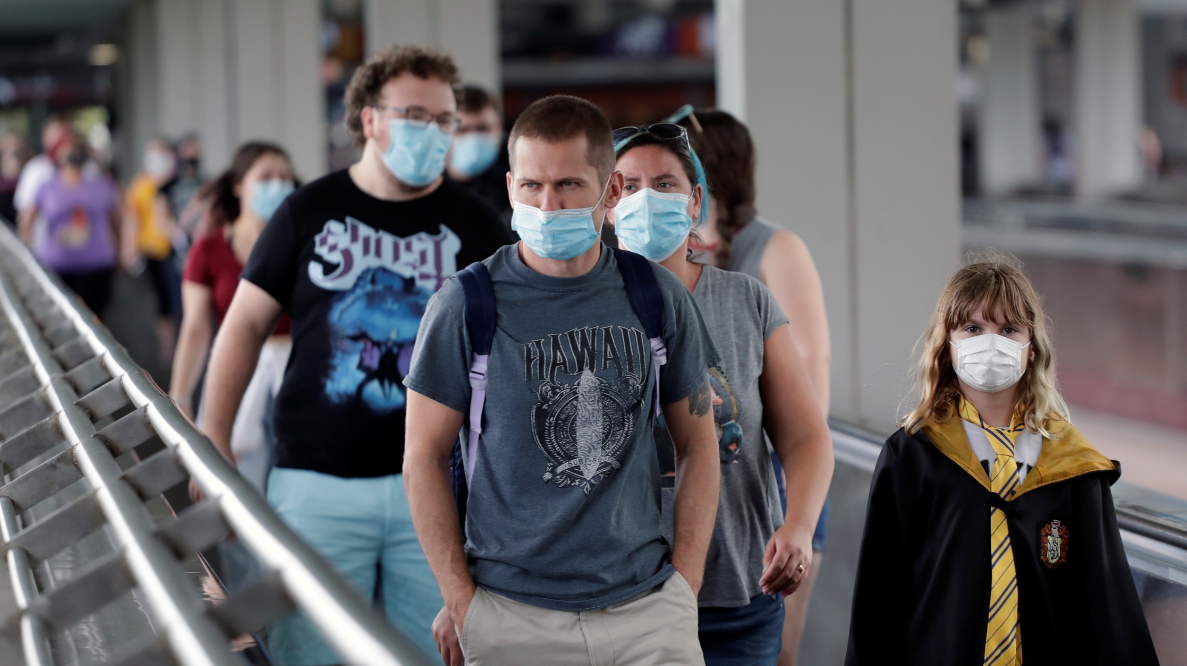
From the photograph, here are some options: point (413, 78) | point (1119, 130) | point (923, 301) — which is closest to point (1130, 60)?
point (1119, 130)

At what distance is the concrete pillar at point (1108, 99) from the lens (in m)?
25.4

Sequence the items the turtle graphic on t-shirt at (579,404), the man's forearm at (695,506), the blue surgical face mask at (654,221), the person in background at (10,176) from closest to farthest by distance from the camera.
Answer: the turtle graphic on t-shirt at (579,404) < the man's forearm at (695,506) < the blue surgical face mask at (654,221) < the person in background at (10,176)

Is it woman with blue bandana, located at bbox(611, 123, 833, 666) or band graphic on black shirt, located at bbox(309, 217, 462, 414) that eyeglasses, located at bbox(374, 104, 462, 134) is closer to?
band graphic on black shirt, located at bbox(309, 217, 462, 414)

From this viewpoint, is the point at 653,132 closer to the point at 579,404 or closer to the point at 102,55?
the point at 579,404

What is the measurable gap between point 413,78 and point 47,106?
3950 cm

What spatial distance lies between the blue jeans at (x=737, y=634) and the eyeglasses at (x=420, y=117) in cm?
162

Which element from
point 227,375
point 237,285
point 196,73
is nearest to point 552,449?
point 227,375

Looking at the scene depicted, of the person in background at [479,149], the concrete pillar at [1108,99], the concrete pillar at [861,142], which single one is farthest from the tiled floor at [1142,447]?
the concrete pillar at [1108,99]

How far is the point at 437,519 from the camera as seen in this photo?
7.90 feet

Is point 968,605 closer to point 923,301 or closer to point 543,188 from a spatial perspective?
point 543,188

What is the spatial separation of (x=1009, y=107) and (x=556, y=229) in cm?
3097

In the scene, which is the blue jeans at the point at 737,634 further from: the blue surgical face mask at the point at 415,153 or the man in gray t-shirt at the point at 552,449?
the blue surgical face mask at the point at 415,153

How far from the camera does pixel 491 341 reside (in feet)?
Answer: 7.68

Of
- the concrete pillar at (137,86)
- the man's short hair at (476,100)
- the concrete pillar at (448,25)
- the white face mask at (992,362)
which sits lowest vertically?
the white face mask at (992,362)
